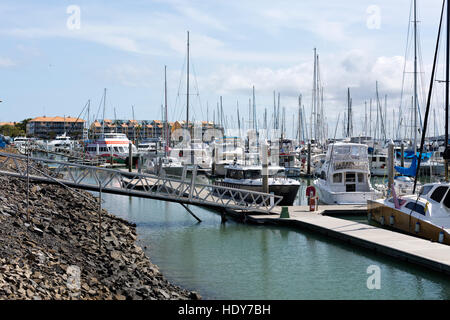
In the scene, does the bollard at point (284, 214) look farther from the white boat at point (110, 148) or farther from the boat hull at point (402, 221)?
the white boat at point (110, 148)

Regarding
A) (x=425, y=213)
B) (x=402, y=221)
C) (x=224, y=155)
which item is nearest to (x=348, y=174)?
(x=402, y=221)

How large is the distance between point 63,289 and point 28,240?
4097mm

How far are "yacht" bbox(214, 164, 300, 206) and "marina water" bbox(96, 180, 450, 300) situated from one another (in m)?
5.33

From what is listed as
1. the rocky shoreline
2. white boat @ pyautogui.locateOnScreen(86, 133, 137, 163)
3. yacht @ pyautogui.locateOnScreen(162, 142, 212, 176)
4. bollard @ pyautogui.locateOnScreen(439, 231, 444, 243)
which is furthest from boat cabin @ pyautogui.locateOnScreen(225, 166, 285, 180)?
white boat @ pyautogui.locateOnScreen(86, 133, 137, 163)

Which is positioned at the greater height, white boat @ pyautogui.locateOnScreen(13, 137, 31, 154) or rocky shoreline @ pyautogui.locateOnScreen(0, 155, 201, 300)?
white boat @ pyautogui.locateOnScreen(13, 137, 31, 154)

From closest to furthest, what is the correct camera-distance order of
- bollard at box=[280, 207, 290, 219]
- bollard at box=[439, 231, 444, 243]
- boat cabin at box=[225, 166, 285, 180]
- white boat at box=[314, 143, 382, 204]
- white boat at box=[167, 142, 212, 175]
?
bollard at box=[439, 231, 444, 243] → bollard at box=[280, 207, 290, 219] → white boat at box=[314, 143, 382, 204] → boat cabin at box=[225, 166, 285, 180] → white boat at box=[167, 142, 212, 175]

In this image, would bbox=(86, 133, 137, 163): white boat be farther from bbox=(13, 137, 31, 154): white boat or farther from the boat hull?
the boat hull

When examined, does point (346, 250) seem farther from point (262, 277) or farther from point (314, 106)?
point (314, 106)

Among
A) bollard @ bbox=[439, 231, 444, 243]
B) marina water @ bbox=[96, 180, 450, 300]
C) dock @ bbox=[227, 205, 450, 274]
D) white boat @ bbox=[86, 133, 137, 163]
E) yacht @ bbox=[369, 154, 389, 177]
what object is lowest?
marina water @ bbox=[96, 180, 450, 300]

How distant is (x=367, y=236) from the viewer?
24750 millimetres

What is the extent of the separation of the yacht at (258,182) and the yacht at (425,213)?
8876 millimetres

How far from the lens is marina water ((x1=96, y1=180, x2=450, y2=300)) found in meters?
18.6

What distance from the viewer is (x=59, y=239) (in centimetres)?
1983
